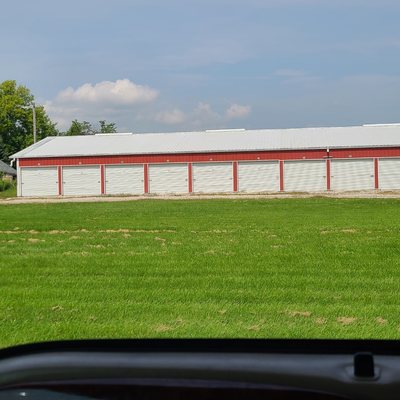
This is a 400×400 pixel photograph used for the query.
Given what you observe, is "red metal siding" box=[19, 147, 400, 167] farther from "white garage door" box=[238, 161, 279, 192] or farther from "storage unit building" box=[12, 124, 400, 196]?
"white garage door" box=[238, 161, 279, 192]

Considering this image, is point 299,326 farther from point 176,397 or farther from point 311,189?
point 311,189

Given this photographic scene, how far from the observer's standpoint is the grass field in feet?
27.3

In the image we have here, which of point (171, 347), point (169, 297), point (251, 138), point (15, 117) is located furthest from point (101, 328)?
point (15, 117)

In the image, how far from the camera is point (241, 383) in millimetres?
1812

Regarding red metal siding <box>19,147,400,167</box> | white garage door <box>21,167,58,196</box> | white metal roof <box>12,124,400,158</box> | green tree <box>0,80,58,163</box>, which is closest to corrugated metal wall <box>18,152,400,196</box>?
white garage door <box>21,167,58,196</box>

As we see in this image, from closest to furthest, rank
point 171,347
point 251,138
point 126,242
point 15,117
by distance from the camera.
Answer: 1. point 171,347
2. point 126,242
3. point 251,138
4. point 15,117

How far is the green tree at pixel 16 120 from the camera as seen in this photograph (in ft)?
329

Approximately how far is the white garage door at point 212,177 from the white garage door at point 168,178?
823 millimetres

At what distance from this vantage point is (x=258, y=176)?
175ft

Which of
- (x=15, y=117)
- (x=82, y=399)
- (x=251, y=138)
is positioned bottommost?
(x=82, y=399)

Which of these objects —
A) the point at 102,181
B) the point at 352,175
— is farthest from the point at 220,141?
the point at 352,175

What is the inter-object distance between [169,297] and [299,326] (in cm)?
240

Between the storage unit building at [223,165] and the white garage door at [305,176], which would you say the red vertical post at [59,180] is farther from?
the white garage door at [305,176]

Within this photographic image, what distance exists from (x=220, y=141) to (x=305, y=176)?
316 inches
